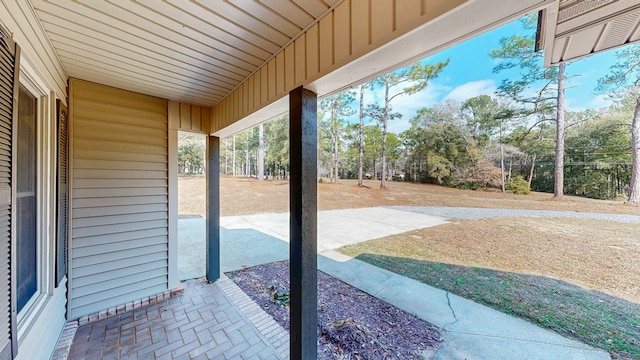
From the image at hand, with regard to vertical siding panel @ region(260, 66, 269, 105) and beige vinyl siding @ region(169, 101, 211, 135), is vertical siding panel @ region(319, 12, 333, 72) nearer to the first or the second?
vertical siding panel @ region(260, 66, 269, 105)

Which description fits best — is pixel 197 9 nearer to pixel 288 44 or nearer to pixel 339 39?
pixel 288 44

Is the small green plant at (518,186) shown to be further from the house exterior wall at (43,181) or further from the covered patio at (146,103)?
the house exterior wall at (43,181)

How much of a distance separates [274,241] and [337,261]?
78.7 inches

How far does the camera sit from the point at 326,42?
1.24 m

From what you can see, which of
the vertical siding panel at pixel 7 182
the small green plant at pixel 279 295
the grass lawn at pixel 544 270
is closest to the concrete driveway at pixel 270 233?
the grass lawn at pixel 544 270

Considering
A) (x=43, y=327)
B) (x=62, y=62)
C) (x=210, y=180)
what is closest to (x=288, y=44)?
(x=62, y=62)

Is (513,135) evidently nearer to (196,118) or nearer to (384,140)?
(384,140)

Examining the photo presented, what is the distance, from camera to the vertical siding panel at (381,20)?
0.94 meters

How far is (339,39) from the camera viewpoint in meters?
1.17

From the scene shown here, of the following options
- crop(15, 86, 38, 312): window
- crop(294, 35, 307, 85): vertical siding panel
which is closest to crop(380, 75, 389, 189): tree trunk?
crop(294, 35, 307, 85): vertical siding panel

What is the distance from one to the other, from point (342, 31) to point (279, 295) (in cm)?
291

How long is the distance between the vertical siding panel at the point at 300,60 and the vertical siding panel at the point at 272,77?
0.98ft

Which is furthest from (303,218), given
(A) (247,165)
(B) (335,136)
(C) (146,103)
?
(A) (247,165)

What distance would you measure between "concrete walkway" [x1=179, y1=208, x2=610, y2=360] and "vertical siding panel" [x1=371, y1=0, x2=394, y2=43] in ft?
7.92
